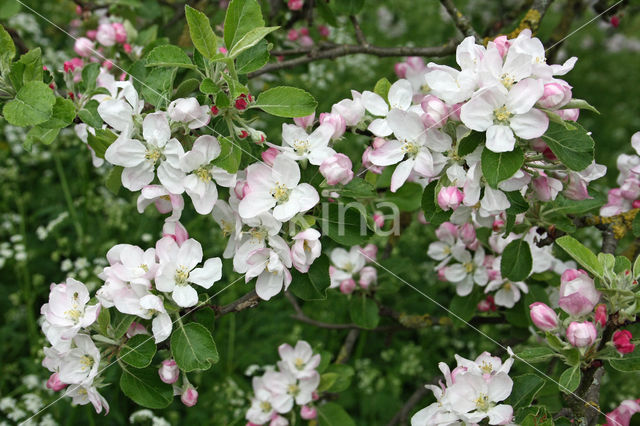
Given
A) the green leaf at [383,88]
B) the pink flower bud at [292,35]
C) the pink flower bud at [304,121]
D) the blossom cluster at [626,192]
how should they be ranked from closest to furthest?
the pink flower bud at [304,121]
the green leaf at [383,88]
the blossom cluster at [626,192]
the pink flower bud at [292,35]

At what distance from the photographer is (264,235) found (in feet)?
4.90

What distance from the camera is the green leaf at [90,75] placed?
1851mm

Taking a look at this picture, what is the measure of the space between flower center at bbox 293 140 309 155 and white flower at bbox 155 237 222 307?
1.09 ft

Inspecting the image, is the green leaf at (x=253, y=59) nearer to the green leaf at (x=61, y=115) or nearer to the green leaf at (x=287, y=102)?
the green leaf at (x=287, y=102)

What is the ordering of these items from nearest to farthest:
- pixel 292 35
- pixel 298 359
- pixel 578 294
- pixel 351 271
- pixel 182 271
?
pixel 578 294
pixel 182 271
pixel 298 359
pixel 351 271
pixel 292 35

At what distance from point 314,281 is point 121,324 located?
477 mm

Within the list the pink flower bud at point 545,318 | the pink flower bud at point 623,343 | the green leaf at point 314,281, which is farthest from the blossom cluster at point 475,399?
the green leaf at point 314,281

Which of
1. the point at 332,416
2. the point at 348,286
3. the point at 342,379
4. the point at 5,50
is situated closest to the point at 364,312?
the point at 348,286

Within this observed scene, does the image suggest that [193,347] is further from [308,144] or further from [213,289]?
[213,289]

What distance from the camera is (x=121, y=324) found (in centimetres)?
151

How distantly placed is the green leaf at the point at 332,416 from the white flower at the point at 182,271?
843 mm

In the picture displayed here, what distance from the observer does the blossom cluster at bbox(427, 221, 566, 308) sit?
2090mm

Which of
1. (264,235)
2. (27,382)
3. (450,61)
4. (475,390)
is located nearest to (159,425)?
(27,382)

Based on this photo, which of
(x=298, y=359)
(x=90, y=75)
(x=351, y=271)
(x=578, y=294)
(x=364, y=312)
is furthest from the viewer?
(x=351, y=271)
